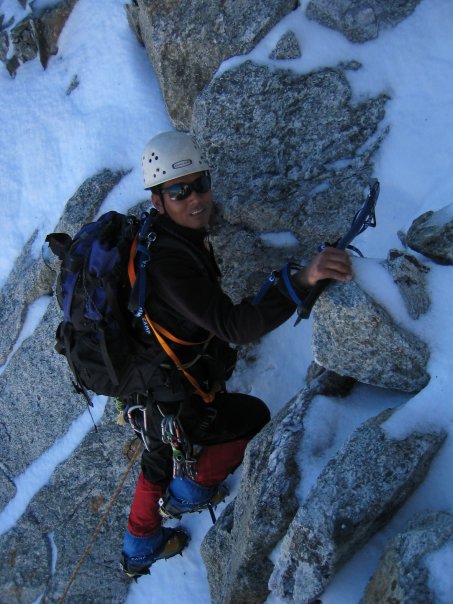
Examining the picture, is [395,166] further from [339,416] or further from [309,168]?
[339,416]

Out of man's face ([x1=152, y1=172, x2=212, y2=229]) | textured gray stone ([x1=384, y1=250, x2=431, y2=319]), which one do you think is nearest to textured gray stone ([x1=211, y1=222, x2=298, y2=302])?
man's face ([x1=152, y1=172, x2=212, y2=229])

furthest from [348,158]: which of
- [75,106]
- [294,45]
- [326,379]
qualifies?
[75,106]

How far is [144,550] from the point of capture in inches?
220

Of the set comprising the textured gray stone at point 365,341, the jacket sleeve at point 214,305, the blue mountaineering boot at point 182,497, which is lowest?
the blue mountaineering boot at point 182,497

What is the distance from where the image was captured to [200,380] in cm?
477

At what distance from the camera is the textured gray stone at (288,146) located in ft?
18.6

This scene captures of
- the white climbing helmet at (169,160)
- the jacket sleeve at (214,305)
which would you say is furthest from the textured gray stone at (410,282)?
the white climbing helmet at (169,160)

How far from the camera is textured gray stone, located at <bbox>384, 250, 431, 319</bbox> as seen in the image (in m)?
3.77

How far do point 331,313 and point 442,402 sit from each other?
2.97ft

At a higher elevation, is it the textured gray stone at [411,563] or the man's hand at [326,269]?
the man's hand at [326,269]

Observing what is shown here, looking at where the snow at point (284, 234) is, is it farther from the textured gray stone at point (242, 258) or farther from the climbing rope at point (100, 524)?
the climbing rope at point (100, 524)

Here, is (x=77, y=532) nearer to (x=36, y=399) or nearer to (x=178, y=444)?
(x=36, y=399)

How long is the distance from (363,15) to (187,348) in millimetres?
4120

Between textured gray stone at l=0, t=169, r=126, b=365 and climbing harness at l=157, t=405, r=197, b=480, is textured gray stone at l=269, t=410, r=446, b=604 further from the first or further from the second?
textured gray stone at l=0, t=169, r=126, b=365
